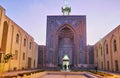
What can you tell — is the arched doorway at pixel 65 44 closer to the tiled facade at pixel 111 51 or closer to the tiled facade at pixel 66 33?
the tiled facade at pixel 66 33

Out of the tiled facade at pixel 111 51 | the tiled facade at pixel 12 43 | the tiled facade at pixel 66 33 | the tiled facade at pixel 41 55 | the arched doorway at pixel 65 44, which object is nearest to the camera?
the tiled facade at pixel 12 43

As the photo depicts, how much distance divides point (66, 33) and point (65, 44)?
2748 mm

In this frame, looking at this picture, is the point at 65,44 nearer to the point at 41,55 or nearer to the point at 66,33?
the point at 66,33

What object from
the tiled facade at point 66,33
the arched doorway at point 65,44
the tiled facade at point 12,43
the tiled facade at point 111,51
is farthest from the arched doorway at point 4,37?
the arched doorway at point 65,44

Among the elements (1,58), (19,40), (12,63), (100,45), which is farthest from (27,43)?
(100,45)

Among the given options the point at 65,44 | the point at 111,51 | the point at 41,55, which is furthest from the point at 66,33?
the point at 111,51

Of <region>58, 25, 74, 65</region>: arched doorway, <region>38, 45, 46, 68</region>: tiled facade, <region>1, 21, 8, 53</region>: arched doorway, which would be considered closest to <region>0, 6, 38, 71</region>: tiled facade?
<region>1, 21, 8, 53</region>: arched doorway

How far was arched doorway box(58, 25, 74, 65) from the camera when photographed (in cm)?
3450

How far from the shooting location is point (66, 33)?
3469 cm

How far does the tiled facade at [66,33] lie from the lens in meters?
31.4

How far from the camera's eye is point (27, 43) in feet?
A: 84.4

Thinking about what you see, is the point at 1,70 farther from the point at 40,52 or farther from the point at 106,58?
the point at 40,52

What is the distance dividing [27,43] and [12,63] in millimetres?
7181

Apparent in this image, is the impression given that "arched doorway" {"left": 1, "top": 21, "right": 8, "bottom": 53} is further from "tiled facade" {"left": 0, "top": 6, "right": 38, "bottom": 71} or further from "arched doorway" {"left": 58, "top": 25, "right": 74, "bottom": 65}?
"arched doorway" {"left": 58, "top": 25, "right": 74, "bottom": 65}
